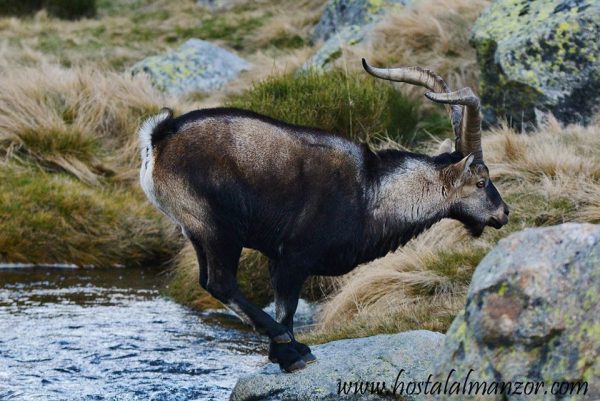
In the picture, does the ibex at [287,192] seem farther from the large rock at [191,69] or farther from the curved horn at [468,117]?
the large rock at [191,69]

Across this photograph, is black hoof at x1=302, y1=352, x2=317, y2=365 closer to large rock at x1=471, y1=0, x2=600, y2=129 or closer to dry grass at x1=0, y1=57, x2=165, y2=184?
large rock at x1=471, y1=0, x2=600, y2=129

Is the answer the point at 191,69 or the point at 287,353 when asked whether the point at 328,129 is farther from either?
the point at 191,69

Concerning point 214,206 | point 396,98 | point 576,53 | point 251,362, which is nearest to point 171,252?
point 396,98

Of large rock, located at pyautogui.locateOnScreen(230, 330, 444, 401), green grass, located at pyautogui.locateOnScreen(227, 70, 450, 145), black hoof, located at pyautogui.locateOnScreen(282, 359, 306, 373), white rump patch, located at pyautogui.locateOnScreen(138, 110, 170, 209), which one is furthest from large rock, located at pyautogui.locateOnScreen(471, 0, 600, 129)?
white rump patch, located at pyautogui.locateOnScreen(138, 110, 170, 209)

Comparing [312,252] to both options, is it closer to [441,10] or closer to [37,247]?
[37,247]

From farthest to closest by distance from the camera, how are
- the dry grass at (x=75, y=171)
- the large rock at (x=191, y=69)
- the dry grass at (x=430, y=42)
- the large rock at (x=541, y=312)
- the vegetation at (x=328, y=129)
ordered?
the large rock at (x=191, y=69), the dry grass at (x=430, y=42), the dry grass at (x=75, y=171), the vegetation at (x=328, y=129), the large rock at (x=541, y=312)

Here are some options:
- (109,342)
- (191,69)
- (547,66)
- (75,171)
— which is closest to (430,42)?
(547,66)

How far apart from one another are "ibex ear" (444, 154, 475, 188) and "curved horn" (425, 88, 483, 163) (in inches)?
4.9

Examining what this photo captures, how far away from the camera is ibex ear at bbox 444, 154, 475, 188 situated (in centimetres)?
686

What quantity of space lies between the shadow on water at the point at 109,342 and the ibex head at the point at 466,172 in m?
2.03

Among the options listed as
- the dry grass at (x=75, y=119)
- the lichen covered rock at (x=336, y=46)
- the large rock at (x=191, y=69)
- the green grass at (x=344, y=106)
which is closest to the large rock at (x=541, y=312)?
the green grass at (x=344, y=106)

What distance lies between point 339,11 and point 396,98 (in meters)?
7.66

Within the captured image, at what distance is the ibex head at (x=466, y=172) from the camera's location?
22.4 feet

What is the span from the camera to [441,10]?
16.4 metres
